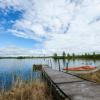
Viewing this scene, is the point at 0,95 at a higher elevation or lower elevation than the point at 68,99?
lower

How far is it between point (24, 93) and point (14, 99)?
804mm

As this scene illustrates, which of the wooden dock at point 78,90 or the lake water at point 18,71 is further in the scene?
the lake water at point 18,71

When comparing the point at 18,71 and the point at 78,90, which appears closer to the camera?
the point at 78,90

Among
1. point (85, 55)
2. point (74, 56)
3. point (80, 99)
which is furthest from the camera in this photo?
point (74, 56)

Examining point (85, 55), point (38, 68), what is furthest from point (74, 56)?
point (38, 68)

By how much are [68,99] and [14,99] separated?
3948 mm

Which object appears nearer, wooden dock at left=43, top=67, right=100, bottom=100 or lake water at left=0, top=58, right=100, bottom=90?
wooden dock at left=43, top=67, right=100, bottom=100

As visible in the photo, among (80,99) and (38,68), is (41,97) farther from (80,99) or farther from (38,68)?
(38,68)

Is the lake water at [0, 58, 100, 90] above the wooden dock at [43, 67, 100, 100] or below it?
below

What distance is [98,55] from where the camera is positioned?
114m

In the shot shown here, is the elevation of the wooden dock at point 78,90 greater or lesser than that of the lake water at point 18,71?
greater

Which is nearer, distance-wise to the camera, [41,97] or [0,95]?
[41,97]

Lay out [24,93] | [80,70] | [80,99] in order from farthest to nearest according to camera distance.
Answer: [80,70] < [24,93] < [80,99]

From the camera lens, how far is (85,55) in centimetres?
13212
